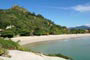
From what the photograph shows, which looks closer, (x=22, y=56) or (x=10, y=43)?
(x=22, y=56)

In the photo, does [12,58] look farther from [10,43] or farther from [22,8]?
[22,8]

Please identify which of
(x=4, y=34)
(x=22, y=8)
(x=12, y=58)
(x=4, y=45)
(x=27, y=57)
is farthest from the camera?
(x=22, y=8)

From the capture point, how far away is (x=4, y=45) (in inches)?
953

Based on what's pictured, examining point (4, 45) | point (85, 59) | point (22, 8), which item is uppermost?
point (22, 8)

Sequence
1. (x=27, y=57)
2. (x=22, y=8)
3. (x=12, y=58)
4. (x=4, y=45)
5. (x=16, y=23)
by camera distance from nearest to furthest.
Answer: (x=12, y=58)
(x=27, y=57)
(x=4, y=45)
(x=16, y=23)
(x=22, y=8)

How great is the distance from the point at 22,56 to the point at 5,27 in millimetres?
51942

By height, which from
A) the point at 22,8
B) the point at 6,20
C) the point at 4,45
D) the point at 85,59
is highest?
the point at 22,8

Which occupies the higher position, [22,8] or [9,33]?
[22,8]

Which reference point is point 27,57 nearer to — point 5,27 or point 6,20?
point 5,27

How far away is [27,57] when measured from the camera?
19.9m

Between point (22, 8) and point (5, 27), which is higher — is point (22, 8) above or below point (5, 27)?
above

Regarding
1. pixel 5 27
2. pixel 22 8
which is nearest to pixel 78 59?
pixel 5 27

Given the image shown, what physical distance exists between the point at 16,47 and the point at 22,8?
3766 inches

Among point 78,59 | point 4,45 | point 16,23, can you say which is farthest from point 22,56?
point 16,23
